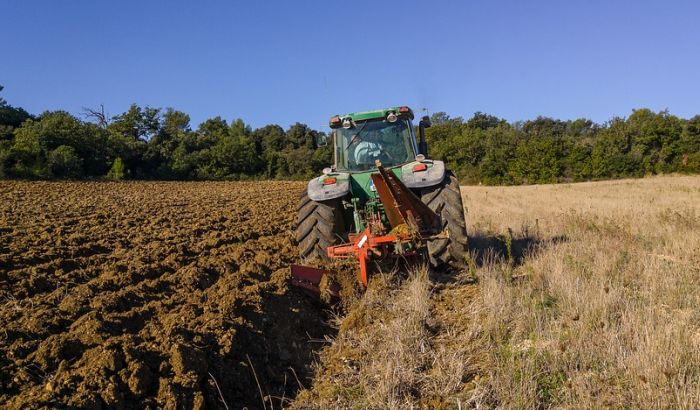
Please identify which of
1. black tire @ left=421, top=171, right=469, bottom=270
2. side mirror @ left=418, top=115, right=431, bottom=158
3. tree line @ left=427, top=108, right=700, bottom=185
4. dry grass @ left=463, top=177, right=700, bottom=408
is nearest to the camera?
dry grass @ left=463, top=177, right=700, bottom=408

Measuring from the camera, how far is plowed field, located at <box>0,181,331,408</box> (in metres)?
2.96

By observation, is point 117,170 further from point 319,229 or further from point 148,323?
point 148,323

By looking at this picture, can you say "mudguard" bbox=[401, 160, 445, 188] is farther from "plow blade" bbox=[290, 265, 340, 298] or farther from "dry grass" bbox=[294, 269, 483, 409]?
"plow blade" bbox=[290, 265, 340, 298]

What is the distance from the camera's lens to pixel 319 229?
5859 millimetres

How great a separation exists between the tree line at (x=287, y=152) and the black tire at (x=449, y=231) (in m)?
26.1

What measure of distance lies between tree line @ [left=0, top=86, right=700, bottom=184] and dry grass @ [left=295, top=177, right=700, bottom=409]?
88.6 feet

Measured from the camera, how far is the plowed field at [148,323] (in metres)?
2.96

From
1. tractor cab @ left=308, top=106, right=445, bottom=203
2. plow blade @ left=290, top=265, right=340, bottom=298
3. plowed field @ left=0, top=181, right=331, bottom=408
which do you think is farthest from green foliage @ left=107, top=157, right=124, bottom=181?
plow blade @ left=290, top=265, right=340, bottom=298

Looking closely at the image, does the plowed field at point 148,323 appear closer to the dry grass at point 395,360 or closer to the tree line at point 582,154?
the dry grass at point 395,360

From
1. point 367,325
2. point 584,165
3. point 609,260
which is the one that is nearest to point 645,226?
point 609,260

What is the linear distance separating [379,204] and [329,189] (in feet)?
1.94

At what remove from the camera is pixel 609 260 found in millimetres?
5441

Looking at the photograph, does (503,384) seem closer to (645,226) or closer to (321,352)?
(321,352)

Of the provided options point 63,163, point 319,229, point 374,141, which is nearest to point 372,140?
point 374,141
